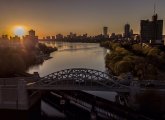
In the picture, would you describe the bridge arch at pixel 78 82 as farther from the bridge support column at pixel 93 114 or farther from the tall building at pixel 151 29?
the tall building at pixel 151 29

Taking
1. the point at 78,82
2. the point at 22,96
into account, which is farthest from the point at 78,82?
the point at 22,96

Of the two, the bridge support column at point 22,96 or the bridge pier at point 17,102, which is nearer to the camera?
the bridge pier at point 17,102

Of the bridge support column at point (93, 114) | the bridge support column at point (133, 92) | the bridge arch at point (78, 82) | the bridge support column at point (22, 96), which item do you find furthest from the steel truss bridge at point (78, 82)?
the bridge support column at point (93, 114)

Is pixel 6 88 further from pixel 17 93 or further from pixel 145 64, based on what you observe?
pixel 145 64

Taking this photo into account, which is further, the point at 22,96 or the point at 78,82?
the point at 78,82

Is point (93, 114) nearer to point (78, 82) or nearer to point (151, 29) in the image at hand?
point (78, 82)

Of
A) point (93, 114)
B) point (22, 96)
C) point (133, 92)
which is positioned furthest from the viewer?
point (22, 96)

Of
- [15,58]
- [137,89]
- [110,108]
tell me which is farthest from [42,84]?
[15,58]

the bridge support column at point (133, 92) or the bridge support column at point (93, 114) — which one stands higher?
the bridge support column at point (133, 92)

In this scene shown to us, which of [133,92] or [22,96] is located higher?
[133,92]
